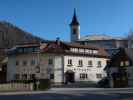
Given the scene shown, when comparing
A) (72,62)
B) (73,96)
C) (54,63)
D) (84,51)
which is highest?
(84,51)

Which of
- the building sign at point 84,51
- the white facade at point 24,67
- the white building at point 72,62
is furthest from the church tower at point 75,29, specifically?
the white facade at point 24,67

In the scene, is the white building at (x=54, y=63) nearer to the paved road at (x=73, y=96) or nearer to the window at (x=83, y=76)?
the window at (x=83, y=76)

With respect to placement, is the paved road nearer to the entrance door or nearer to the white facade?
the entrance door

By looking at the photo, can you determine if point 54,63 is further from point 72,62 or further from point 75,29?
point 75,29

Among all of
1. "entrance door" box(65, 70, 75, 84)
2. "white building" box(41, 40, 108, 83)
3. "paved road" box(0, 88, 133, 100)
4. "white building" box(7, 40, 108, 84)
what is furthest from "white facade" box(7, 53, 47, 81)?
"paved road" box(0, 88, 133, 100)

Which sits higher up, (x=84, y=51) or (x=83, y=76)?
(x=84, y=51)

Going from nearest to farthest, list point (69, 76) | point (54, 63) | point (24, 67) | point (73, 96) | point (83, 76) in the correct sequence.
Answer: point (73, 96) → point (54, 63) → point (69, 76) → point (24, 67) → point (83, 76)

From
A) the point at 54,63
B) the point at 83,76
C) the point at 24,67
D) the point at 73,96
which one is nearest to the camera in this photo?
the point at 73,96

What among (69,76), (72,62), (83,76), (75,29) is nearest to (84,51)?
(72,62)

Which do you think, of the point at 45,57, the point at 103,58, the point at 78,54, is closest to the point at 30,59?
the point at 45,57

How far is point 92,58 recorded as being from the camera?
88.9m

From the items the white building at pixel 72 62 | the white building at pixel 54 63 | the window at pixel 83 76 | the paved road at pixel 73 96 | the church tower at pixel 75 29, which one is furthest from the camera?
the church tower at pixel 75 29

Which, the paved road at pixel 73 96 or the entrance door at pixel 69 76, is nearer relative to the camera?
the paved road at pixel 73 96

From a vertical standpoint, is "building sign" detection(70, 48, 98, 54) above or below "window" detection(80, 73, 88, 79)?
above
